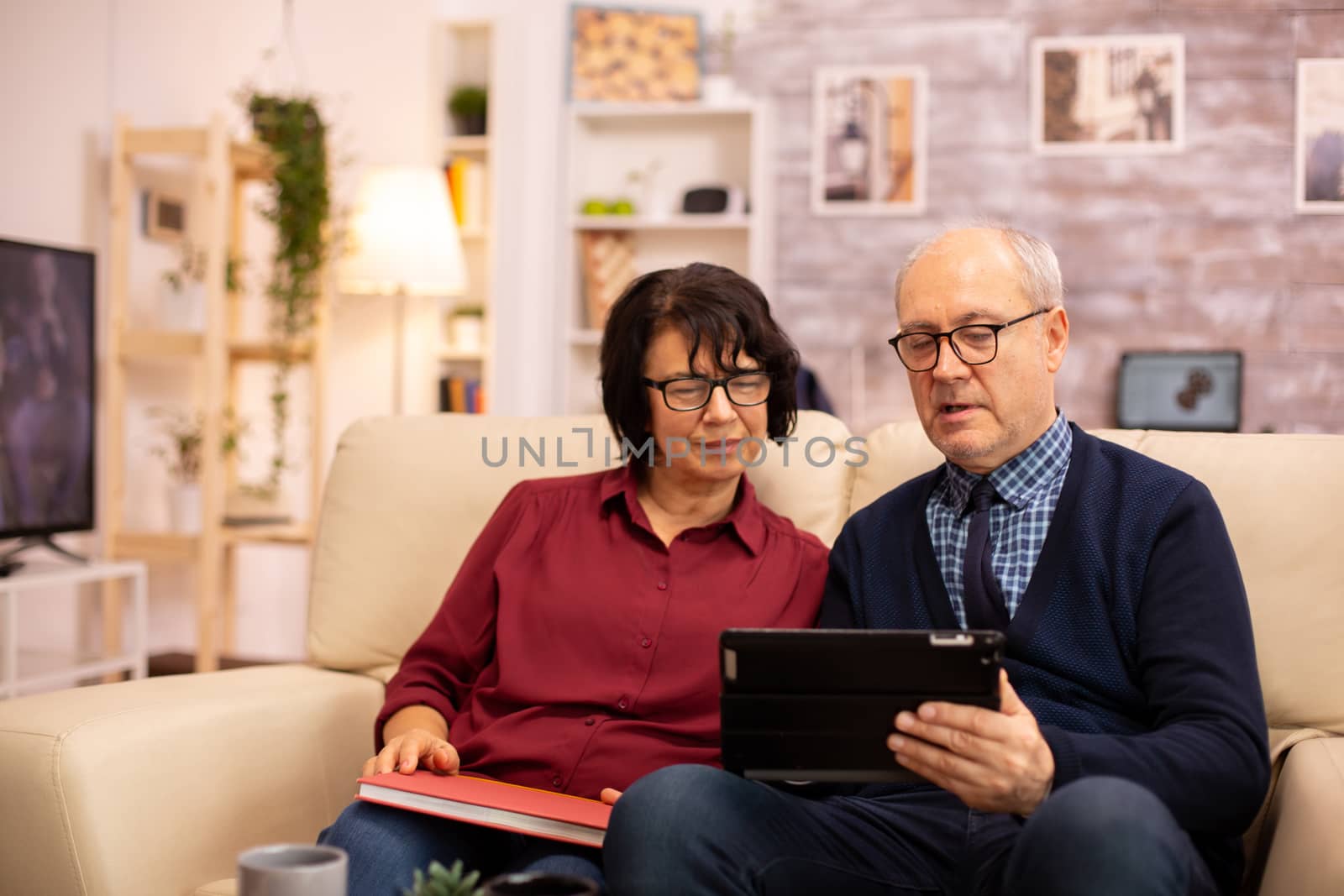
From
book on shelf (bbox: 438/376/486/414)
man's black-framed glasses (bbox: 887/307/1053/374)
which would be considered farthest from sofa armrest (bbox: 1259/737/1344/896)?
book on shelf (bbox: 438/376/486/414)

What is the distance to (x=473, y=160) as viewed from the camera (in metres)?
4.70

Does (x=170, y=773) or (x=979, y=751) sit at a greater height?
(x=979, y=751)

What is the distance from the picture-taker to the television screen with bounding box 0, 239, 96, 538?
2.95 meters

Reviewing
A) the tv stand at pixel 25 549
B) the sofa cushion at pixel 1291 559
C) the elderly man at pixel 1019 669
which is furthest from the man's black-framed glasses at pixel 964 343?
the tv stand at pixel 25 549

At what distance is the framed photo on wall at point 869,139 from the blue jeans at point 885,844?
322 centimetres

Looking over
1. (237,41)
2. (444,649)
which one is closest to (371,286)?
(237,41)

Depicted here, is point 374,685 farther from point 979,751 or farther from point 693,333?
point 979,751

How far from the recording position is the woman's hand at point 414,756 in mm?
1469

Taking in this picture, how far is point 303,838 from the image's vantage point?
1701 mm

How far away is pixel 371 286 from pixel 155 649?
1338 mm

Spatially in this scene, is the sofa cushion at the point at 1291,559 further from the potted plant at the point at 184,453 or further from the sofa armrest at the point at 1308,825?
the potted plant at the point at 184,453

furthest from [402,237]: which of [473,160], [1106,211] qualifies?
[1106,211]

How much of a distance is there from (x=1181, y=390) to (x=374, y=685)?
3.16 metres

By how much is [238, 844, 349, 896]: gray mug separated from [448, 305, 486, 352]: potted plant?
12.1 feet
